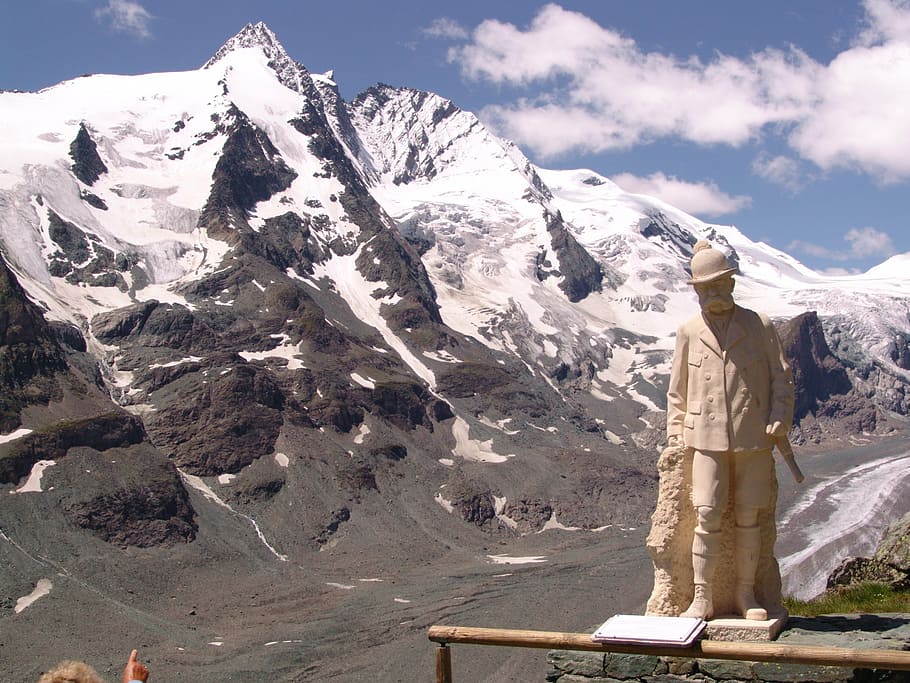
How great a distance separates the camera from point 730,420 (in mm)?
10617

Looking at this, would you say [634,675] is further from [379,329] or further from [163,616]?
[379,329]

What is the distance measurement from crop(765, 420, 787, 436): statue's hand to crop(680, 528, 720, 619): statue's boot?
1.26 metres

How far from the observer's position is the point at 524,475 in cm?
9138

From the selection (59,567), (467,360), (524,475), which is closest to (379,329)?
(467,360)

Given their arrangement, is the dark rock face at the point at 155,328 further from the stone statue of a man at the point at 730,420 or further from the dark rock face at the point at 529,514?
the stone statue of a man at the point at 730,420

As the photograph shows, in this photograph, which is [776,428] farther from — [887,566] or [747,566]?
[887,566]

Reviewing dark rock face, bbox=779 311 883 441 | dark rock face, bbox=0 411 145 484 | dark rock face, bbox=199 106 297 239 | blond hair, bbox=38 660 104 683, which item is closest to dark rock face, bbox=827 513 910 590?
blond hair, bbox=38 660 104 683

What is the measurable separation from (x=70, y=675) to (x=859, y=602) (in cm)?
1042

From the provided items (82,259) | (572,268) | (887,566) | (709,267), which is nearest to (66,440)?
(82,259)

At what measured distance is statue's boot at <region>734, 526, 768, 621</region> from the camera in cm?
1048

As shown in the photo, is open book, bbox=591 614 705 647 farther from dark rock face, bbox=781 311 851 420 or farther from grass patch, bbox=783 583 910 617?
dark rock face, bbox=781 311 851 420

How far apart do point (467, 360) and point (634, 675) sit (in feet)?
384

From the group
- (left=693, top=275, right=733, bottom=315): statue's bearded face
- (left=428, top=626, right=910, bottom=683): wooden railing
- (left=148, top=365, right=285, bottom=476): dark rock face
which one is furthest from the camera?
(left=148, top=365, right=285, bottom=476): dark rock face

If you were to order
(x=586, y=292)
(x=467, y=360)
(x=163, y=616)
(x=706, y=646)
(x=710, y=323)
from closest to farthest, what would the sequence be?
(x=706, y=646)
(x=710, y=323)
(x=163, y=616)
(x=467, y=360)
(x=586, y=292)
